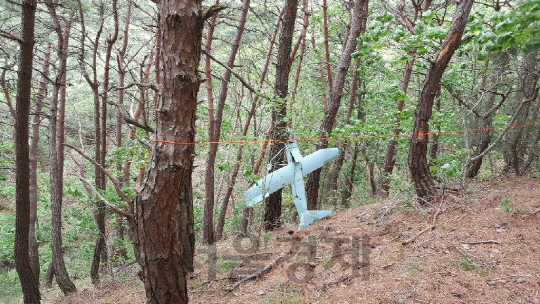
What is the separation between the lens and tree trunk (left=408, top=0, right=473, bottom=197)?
4.21 m

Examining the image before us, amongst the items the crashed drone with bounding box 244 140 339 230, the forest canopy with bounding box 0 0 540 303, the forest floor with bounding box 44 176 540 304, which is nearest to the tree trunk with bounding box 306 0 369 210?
the forest canopy with bounding box 0 0 540 303

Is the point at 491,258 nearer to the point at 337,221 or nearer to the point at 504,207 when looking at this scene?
the point at 504,207

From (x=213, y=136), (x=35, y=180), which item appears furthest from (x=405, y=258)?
(x=35, y=180)

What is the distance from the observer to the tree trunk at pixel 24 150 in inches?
172

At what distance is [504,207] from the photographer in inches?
163

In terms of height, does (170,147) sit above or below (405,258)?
above

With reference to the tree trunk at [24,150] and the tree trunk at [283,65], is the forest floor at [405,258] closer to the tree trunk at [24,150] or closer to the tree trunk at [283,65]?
the tree trunk at [24,150]

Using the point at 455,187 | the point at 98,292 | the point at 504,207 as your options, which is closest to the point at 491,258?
the point at 504,207

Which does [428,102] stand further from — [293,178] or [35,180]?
[35,180]

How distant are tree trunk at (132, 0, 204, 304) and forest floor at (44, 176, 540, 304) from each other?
3.87 ft

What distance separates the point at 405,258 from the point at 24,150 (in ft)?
16.5

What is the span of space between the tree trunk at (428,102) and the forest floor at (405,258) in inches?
14.2

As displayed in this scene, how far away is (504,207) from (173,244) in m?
3.83

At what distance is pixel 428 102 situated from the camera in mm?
4570
